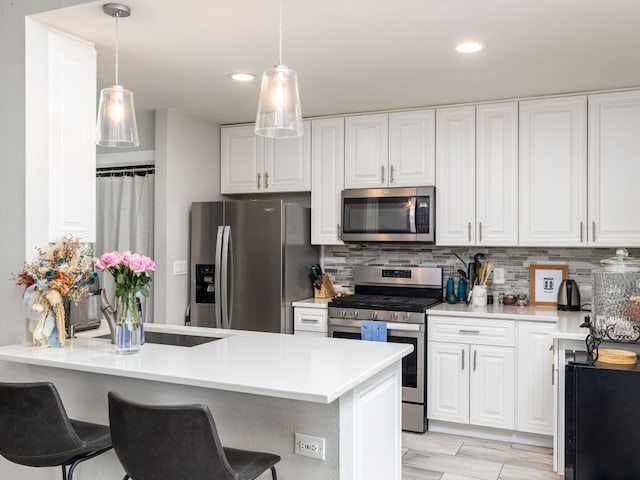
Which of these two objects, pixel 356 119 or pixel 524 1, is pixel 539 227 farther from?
pixel 524 1

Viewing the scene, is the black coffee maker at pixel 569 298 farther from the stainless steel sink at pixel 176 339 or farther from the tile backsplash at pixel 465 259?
the stainless steel sink at pixel 176 339

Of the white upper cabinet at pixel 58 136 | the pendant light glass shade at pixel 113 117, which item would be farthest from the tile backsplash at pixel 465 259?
the pendant light glass shade at pixel 113 117

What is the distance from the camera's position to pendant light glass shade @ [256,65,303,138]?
6.68 feet

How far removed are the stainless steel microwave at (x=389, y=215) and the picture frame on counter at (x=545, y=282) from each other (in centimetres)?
80

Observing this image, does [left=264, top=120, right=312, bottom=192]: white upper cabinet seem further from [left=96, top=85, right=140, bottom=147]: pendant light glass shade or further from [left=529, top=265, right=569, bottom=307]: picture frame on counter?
[left=96, top=85, right=140, bottom=147]: pendant light glass shade

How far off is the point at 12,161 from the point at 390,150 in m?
2.64

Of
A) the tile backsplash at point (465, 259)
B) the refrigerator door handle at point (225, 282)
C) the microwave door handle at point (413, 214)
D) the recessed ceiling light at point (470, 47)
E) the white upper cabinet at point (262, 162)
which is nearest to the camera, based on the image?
the recessed ceiling light at point (470, 47)

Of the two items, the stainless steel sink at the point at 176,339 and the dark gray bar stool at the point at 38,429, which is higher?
the stainless steel sink at the point at 176,339

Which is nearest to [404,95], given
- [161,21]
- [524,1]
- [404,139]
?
[404,139]

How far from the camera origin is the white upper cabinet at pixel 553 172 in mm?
3898

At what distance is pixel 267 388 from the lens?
6.13ft

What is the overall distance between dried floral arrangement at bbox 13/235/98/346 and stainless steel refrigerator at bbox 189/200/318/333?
1.84m

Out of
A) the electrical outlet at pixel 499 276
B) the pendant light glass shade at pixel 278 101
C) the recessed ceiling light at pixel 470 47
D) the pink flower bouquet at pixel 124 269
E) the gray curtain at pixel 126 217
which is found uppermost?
the recessed ceiling light at pixel 470 47

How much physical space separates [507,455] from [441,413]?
52cm
